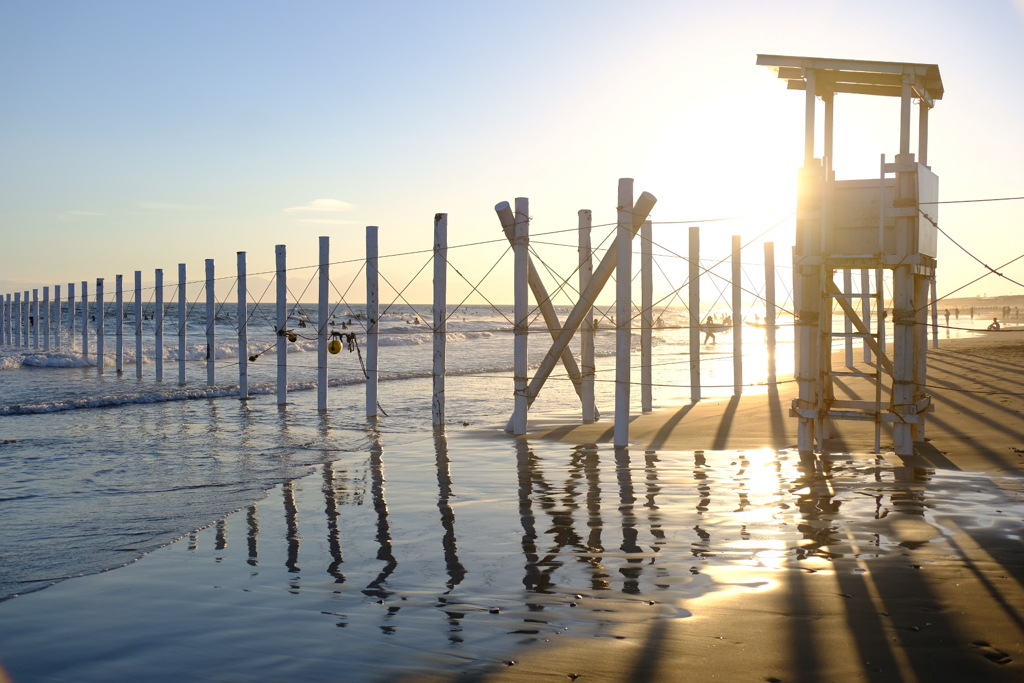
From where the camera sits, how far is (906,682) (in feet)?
13.7

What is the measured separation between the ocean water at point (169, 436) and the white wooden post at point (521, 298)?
6.59ft

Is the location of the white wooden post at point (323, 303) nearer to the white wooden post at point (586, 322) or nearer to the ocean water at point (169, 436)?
the ocean water at point (169, 436)

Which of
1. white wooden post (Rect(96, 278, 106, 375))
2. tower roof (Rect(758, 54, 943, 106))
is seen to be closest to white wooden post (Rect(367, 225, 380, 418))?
tower roof (Rect(758, 54, 943, 106))

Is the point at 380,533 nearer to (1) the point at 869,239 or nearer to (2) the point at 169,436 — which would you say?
(1) the point at 869,239

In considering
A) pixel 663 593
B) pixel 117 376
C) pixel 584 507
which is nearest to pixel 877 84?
pixel 584 507

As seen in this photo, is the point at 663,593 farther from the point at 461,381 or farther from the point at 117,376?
the point at 117,376

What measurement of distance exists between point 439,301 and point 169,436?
5.65 meters

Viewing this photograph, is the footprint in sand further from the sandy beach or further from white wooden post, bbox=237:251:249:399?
white wooden post, bbox=237:251:249:399

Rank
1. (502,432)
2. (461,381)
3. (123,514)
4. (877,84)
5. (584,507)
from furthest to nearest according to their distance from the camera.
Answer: (461,381) → (502,432) → (877,84) → (123,514) → (584,507)

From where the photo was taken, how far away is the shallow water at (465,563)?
4.92 metres

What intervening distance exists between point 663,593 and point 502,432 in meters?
8.80

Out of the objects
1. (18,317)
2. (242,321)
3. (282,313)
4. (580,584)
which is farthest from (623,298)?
(18,317)

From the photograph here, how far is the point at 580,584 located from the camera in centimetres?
589

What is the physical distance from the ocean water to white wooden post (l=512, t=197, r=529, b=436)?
201cm
